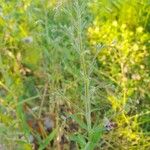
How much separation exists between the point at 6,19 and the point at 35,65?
0.28 meters

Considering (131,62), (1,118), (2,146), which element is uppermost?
(131,62)

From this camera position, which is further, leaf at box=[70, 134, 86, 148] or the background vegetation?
the background vegetation

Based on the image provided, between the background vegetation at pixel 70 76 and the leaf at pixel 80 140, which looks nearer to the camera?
the leaf at pixel 80 140

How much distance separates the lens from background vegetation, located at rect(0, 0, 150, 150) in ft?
6.41

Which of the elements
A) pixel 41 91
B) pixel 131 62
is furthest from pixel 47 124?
pixel 131 62

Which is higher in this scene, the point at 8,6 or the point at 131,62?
the point at 8,6

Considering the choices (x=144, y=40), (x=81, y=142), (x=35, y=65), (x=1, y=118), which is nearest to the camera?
(x=81, y=142)

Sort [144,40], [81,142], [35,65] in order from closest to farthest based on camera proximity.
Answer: [81,142] → [144,40] → [35,65]

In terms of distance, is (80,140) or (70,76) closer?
(80,140)

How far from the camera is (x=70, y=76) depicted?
2221mm

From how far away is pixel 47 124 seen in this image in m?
2.23

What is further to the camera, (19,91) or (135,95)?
(19,91)

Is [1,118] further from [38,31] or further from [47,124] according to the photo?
[38,31]

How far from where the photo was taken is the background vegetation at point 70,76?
6.41ft
